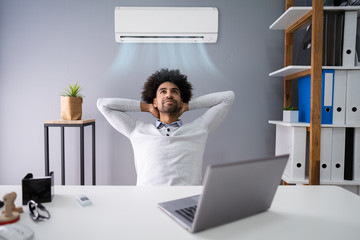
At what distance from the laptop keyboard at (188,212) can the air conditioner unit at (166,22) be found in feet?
5.79

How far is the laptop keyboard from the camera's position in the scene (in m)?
0.69

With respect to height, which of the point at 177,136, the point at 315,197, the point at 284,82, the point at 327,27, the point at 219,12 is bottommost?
the point at 315,197

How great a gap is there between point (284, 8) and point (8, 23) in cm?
254

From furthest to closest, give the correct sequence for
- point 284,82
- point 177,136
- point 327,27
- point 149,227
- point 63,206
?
point 284,82 → point 327,27 → point 177,136 → point 63,206 → point 149,227

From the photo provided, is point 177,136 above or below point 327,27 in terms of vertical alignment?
below

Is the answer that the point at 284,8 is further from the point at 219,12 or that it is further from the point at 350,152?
the point at 350,152

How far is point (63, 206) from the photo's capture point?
79cm

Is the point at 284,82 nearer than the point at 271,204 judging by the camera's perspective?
No

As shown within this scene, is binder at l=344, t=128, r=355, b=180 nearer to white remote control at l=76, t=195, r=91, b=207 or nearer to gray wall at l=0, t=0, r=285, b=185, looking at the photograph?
gray wall at l=0, t=0, r=285, b=185

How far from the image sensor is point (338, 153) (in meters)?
1.68

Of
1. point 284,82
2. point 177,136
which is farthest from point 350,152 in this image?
point 177,136

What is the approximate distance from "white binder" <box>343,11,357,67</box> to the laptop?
4.59ft

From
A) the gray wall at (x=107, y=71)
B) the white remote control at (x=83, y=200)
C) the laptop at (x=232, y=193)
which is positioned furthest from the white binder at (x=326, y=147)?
the white remote control at (x=83, y=200)

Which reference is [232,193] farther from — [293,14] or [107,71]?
[107,71]
